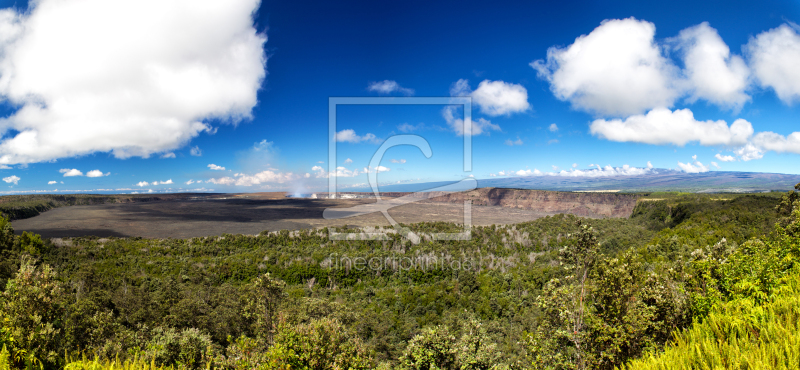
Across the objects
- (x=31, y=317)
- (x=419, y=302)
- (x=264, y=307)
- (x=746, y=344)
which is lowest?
(x=419, y=302)

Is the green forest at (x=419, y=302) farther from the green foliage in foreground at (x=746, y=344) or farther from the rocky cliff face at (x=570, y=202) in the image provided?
the rocky cliff face at (x=570, y=202)

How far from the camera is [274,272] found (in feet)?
148

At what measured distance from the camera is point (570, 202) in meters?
167

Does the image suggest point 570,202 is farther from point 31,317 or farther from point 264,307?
point 31,317

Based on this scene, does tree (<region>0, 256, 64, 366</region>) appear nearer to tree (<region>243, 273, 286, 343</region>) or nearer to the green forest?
the green forest

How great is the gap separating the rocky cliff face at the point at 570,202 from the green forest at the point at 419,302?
90396 millimetres

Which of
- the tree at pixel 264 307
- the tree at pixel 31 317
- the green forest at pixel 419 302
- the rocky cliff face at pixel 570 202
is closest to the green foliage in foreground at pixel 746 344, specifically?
the green forest at pixel 419 302

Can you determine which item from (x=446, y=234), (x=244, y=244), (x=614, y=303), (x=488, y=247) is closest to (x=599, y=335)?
(x=614, y=303)

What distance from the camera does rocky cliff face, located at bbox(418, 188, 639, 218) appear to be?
483 ft

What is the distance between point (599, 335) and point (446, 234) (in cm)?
5957

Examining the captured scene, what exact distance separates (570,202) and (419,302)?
159423mm

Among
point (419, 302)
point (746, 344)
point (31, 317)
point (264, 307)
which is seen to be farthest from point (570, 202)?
point (31, 317)

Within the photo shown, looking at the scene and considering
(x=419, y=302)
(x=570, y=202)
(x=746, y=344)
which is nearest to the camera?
(x=746, y=344)

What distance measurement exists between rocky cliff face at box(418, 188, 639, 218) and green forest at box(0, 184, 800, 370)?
90.4 meters
